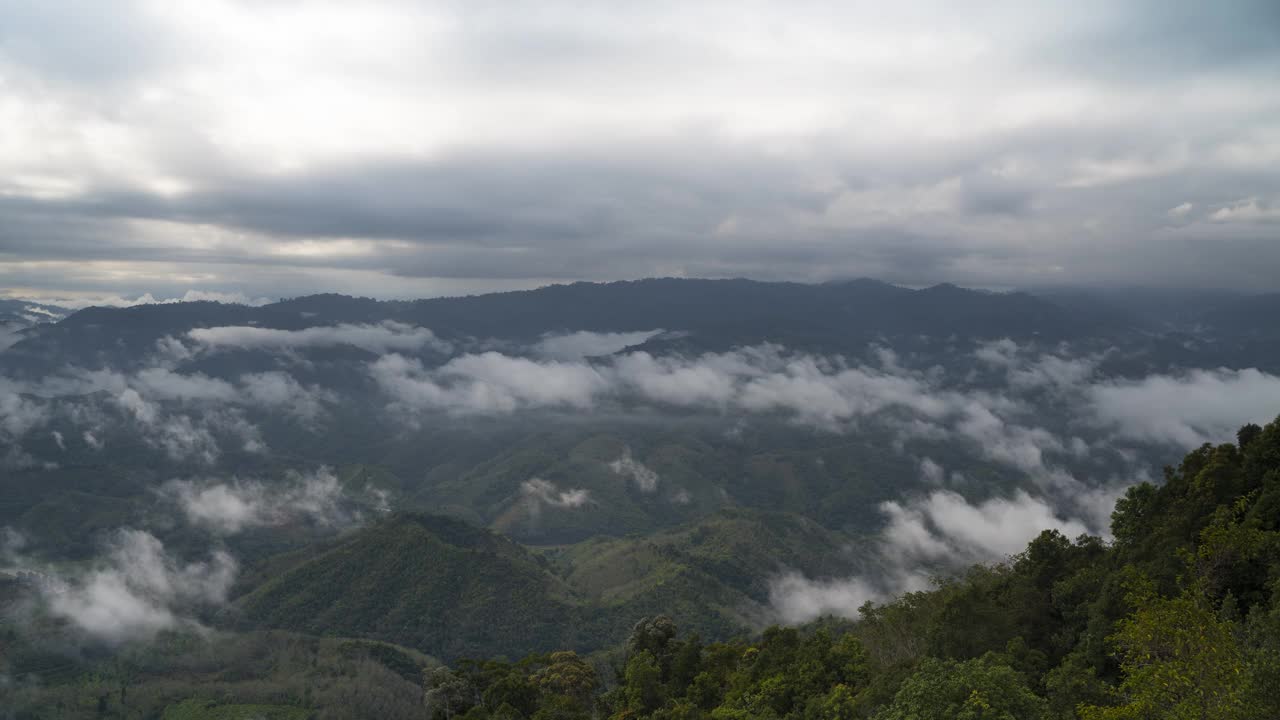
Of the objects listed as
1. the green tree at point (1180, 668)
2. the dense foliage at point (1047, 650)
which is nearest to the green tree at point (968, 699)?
the dense foliage at point (1047, 650)

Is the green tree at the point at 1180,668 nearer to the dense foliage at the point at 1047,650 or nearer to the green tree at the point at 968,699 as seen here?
the dense foliage at the point at 1047,650

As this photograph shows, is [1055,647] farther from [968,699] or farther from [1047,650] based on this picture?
[968,699]

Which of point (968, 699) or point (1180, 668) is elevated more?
point (1180, 668)

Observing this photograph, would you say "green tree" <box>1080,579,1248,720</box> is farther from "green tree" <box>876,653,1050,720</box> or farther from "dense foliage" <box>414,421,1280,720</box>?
"green tree" <box>876,653,1050,720</box>

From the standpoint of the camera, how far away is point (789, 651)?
2547 inches

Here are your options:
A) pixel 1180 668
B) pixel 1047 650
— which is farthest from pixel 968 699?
pixel 1047 650

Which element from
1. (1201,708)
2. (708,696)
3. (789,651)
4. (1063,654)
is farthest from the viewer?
(708,696)

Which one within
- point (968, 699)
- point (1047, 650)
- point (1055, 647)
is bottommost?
point (1047, 650)

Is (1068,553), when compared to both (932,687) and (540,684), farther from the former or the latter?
(540,684)

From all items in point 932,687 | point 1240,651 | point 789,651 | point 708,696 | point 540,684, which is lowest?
point 540,684

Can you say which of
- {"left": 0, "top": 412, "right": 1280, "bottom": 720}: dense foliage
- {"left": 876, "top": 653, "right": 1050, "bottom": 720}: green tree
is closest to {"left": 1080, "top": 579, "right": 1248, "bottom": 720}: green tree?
{"left": 0, "top": 412, "right": 1280, "bottom": 720}: dense foliage

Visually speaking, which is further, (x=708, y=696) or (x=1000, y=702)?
(x=708, y=696)

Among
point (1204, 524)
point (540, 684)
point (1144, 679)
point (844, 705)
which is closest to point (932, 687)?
point (1144, 679)

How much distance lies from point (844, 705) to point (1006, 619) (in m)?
19.4
